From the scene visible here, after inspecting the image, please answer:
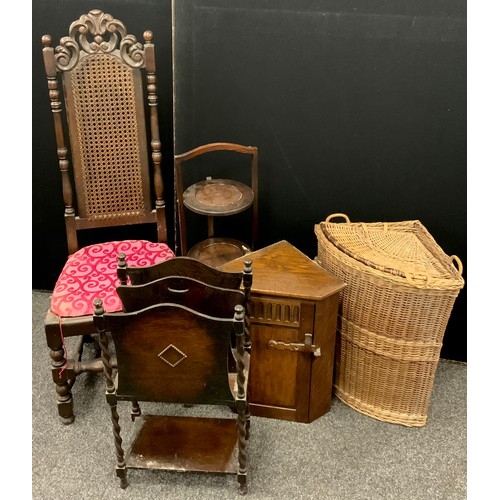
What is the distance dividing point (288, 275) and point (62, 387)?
103cm

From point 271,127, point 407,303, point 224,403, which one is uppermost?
point 271,127

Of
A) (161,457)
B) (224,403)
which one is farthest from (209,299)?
(161,457)

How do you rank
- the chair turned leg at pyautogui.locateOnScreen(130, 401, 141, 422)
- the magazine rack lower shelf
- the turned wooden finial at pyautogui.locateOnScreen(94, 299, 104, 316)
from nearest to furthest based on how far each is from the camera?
the turned wooden finial at pyautogui.locateOnScreen(94, 299, 104, 316) → the magazine rack lower shelf → the chair turned leg at pyautogui.locateOnScreen(130, 401, 141, 422)

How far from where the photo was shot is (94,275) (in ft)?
8.08

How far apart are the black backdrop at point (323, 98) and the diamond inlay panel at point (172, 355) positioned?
47.1 inches

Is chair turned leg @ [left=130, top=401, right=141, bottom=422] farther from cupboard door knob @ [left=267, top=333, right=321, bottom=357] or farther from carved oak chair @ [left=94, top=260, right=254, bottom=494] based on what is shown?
cupboard door knob @ [left=267, top=333, right=321, bottom=357]

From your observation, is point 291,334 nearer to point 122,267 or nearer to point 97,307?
point 122,267

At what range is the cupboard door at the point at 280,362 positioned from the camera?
7.52 feet

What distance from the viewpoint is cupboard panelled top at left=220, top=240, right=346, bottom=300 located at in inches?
88.7

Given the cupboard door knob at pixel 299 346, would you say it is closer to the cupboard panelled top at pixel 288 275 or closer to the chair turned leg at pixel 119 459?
the cupboard panelled top at pixel 288 275

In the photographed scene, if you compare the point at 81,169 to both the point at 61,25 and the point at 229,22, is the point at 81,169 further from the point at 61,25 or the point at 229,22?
the point at 229,22

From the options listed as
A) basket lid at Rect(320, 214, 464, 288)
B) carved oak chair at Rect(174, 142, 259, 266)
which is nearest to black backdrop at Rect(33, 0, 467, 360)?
carved oak chair at Rect(174, 142, 259, 266)

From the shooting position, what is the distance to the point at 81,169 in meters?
2.62

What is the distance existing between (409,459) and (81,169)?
1.84m
